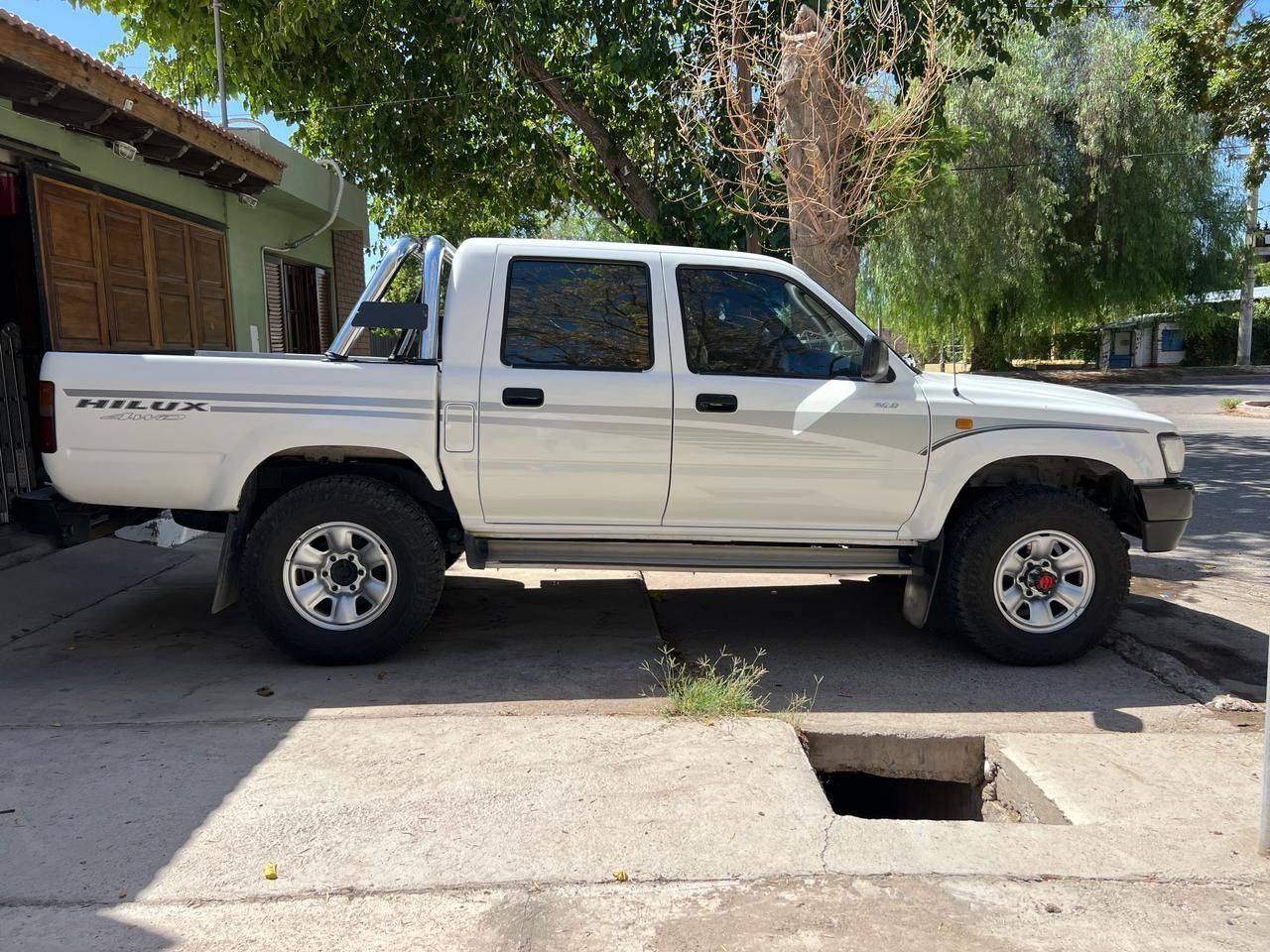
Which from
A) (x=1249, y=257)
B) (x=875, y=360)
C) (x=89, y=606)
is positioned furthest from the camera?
(x=1249, y=257)

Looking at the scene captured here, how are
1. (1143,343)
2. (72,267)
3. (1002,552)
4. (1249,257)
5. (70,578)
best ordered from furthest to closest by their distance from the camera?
(1143,343)
(1249,257)
(72,267)
(70,578)
(1002,552)

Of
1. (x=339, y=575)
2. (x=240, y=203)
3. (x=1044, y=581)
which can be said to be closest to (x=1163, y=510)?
(x=1044, y=581)

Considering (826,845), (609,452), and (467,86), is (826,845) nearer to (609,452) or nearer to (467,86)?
(609,452)

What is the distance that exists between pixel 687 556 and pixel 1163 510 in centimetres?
245

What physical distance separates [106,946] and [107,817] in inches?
32.3

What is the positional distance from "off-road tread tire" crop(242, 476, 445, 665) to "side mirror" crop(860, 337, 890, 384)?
2.30m

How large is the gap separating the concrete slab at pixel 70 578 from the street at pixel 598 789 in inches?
3.3

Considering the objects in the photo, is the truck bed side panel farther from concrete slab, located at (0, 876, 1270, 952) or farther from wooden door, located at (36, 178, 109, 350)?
wooden door, located at (36, 178, 109, 350)

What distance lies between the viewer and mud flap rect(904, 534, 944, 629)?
515 cm

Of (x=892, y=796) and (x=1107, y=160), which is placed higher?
(x=1107, y=160)

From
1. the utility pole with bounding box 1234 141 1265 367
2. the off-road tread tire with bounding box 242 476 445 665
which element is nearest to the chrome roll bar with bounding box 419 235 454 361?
the off-road tread tire with bounding box 242 476 445 665

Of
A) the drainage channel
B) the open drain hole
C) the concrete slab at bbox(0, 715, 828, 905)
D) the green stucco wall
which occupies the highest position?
the green stucco wall

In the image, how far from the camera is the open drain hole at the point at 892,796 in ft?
14.7

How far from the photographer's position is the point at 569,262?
5195 mm
